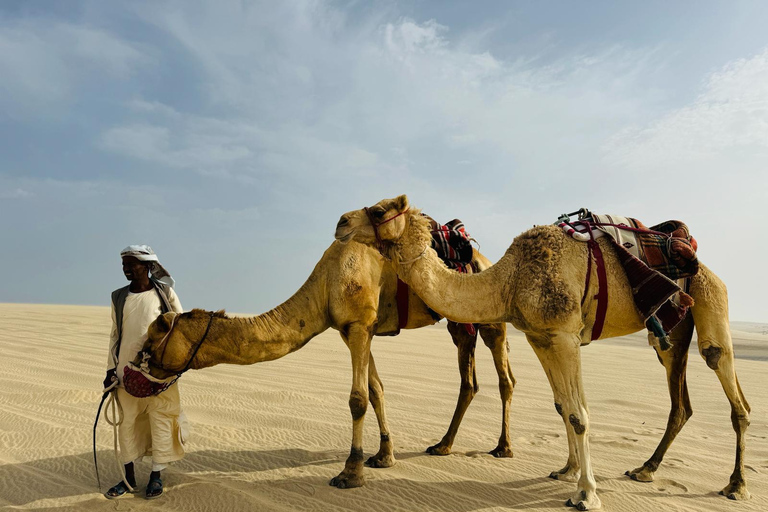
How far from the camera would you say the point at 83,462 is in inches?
195

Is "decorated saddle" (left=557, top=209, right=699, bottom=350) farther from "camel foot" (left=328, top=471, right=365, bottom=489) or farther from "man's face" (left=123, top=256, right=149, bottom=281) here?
"man's face" (left=123, top=256, right=149, bottom=281)

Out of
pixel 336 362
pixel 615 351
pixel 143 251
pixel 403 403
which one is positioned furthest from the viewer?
pixel 615 351

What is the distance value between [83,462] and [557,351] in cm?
450

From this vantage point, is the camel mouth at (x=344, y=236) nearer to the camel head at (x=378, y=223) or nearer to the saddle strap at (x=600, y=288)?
the camel head at (x=378, y=223)

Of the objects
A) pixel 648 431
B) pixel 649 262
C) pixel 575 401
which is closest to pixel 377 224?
pixel 575 401

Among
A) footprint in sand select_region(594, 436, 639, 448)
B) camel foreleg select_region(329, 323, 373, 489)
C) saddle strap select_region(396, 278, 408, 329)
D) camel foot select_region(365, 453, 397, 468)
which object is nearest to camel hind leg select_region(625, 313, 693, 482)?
footprint in sand select_region(594, 436, 639, 448)

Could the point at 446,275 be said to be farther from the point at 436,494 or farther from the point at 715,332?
the point at 715,332

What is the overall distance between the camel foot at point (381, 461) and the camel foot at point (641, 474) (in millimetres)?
→ 2206

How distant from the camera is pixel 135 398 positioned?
427 cm

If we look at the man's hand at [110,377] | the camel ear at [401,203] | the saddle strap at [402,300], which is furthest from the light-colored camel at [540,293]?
the man's hand at [110,377]

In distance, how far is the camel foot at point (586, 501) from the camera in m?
3.83

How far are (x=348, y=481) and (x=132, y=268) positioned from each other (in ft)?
8.26

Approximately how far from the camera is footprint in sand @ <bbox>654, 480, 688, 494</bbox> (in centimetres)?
449

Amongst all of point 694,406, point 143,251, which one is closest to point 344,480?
point 143,251
